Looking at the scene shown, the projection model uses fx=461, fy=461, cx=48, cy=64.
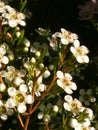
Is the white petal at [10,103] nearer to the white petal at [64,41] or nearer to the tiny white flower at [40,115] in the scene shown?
the tiny white flower at [40,115]

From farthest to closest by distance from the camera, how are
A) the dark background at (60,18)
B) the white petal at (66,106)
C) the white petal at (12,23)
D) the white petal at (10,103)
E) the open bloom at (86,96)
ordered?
the dark background at (60,18) < the open bloom at (86,96) < the white petal at (12,23) < the white petal at (66,106) < the white petal at (10,103)

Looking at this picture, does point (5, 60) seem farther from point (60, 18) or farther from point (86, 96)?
point (60, 18)

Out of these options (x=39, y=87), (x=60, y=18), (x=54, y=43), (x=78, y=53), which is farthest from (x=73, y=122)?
(x=60, y=18)

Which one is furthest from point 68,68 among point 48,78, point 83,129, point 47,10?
point 47,10

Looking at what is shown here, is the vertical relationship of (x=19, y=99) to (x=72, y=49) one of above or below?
below

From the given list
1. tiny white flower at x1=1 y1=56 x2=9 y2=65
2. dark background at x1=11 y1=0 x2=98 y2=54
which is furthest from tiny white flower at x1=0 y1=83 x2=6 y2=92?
dark background at x1=11 y1=0 x2=98 y2=54

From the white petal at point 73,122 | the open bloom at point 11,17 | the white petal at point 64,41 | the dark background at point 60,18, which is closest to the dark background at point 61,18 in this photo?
the dark background at point 60,18

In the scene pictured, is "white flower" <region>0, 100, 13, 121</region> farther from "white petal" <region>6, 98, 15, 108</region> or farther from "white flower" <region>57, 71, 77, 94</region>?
"white flower" <region>57, 71, 77, 94</region>

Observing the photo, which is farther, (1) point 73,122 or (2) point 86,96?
(2) point 86,96
